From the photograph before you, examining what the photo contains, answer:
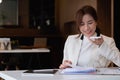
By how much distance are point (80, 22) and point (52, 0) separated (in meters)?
6.85

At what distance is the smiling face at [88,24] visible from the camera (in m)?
2.60

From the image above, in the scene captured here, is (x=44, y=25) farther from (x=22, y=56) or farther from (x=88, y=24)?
(x=88, y=24)

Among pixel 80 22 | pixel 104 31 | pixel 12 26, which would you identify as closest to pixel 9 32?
pixel 12 26

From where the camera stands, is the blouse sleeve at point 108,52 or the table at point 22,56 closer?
the blouse sleeve at point 108,52

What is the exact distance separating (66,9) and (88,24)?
6100mm

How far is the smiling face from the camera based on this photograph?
102 inches

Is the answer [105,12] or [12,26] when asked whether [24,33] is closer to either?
[12,26]

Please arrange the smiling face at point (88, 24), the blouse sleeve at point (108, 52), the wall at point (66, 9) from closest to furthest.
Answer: the blouse sleeve at point (108, 52) < the smiling face at point (88, 24) < the wall at point (66, 9)

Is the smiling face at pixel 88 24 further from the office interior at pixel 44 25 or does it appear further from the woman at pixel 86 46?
the office interior at pixel 44 25

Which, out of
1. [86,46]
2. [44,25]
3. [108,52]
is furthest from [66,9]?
[108,52]

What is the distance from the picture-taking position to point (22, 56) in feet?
23.0

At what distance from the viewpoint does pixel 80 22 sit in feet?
8.59

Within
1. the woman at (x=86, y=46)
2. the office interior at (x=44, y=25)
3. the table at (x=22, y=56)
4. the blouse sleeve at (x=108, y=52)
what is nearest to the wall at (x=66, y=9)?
the office interior at (x=44, y=25)

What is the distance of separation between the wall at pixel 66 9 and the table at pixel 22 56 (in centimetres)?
155
